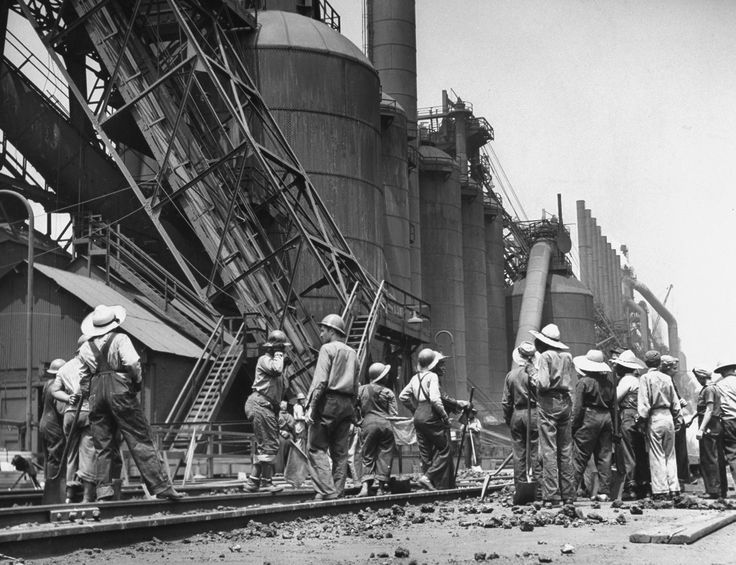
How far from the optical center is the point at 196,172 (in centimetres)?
2956

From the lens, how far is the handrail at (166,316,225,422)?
26.2m

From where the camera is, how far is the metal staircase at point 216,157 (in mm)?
28500

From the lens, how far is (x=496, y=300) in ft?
204

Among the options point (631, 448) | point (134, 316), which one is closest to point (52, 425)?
point (631, 448)

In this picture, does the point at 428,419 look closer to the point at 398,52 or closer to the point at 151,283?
the point at 151,283

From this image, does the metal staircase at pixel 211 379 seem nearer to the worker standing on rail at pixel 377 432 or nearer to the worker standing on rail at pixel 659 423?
the worker standing on rail at pixel 377 432

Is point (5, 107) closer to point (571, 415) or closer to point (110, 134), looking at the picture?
point (110, 134)

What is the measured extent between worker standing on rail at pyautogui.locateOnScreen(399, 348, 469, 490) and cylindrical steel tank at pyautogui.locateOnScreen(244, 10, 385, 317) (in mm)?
17176

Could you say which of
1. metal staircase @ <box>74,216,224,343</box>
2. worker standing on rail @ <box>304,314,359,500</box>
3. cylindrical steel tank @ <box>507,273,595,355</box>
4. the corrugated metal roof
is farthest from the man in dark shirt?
cylindrical steel tank @ <box>507,273,595,355</box>

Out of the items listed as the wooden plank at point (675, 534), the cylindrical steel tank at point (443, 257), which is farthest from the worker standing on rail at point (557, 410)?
the cylindrical steel tank at point (443, 257)

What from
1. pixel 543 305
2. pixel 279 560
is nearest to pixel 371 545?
pixel 279 560

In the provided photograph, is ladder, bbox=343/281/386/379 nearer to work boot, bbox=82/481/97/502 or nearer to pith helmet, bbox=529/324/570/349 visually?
pith helmet, bbox=529/324/570/349

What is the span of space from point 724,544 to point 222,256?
72.1 ft

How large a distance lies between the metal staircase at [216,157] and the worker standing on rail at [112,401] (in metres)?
16.1
